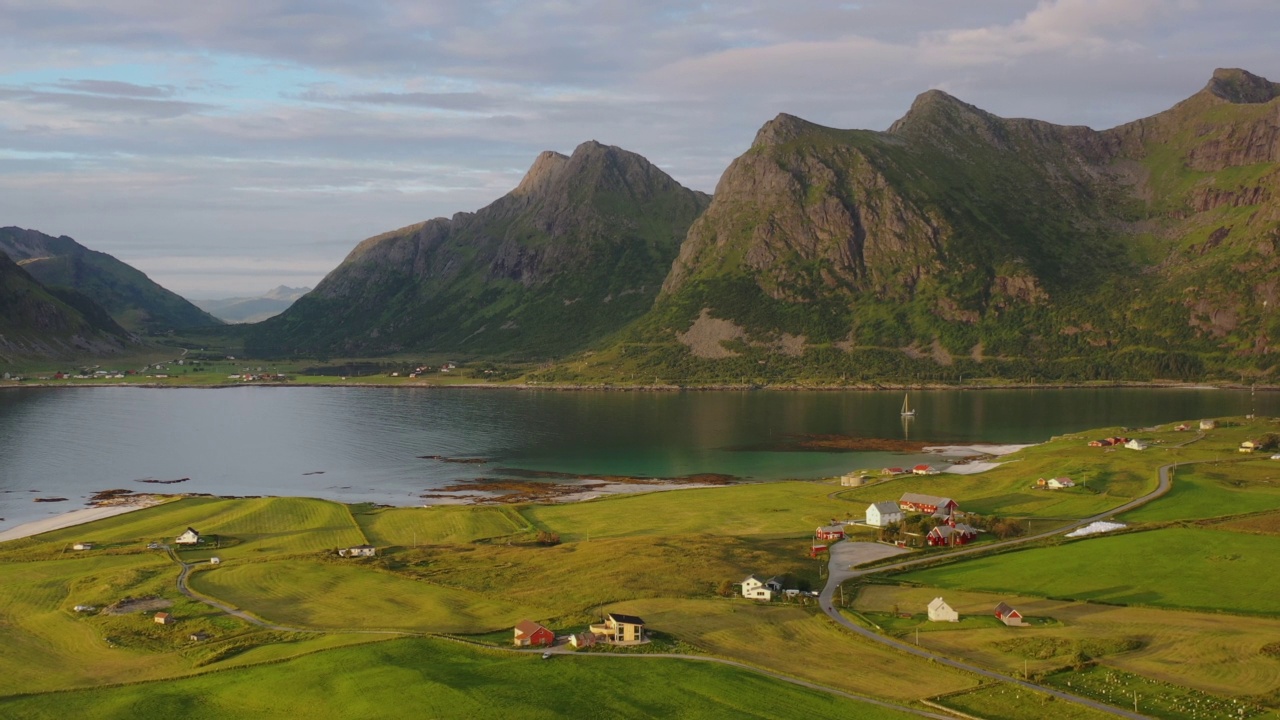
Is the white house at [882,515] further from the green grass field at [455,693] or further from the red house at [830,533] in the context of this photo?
the green grass field at [455,693]

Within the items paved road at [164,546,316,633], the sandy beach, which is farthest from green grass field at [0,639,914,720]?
the sandy beach

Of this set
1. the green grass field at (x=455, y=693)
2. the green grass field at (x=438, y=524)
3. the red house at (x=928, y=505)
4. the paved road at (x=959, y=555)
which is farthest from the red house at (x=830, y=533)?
the green grass field at (x=455, y=693)

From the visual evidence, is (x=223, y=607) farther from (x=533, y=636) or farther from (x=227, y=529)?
(x=227, y=529)

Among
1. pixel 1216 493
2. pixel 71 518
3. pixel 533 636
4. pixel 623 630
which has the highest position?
pixel 1216 493

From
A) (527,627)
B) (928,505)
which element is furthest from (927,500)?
(527,627)

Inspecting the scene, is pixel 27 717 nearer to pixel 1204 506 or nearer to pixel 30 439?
pixel 1204 506

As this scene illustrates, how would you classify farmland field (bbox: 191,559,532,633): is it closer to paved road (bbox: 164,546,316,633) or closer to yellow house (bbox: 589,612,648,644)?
paved road (bbox: 164,546,316,633)
